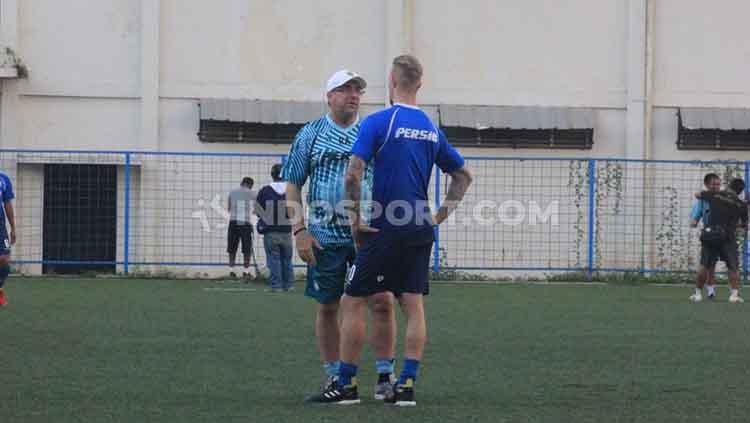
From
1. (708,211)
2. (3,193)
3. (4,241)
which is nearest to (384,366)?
(3,193)

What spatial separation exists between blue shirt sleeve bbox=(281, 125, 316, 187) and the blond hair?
2.02 ft

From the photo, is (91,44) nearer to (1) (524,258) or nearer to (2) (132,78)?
(2) (132,78)

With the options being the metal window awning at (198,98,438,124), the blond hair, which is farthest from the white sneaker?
the blond hair

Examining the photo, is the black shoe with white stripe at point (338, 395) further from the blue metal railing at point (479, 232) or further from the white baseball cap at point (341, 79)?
the blue metal railing at point (479, 232)

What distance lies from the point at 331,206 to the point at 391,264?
49 cm

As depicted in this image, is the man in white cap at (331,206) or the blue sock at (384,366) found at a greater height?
the man in white cap at (331,206)

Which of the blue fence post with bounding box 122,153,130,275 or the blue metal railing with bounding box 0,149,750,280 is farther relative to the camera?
the blue metal railing with bounding box 0,149,750,280

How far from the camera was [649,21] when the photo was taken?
23.9 m

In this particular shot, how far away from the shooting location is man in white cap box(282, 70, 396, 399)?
7.18 meters

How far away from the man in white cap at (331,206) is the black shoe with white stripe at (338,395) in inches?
2.7

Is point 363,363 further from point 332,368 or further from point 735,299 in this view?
point 735,299

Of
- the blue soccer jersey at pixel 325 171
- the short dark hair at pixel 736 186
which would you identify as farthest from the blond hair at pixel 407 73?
the short dark hair at pixel 736 186

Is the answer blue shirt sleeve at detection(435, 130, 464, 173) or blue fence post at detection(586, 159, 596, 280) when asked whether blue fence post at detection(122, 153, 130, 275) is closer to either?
blue fence post at detection(586, 159, 596, 280)

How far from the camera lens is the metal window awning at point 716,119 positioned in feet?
77.8
